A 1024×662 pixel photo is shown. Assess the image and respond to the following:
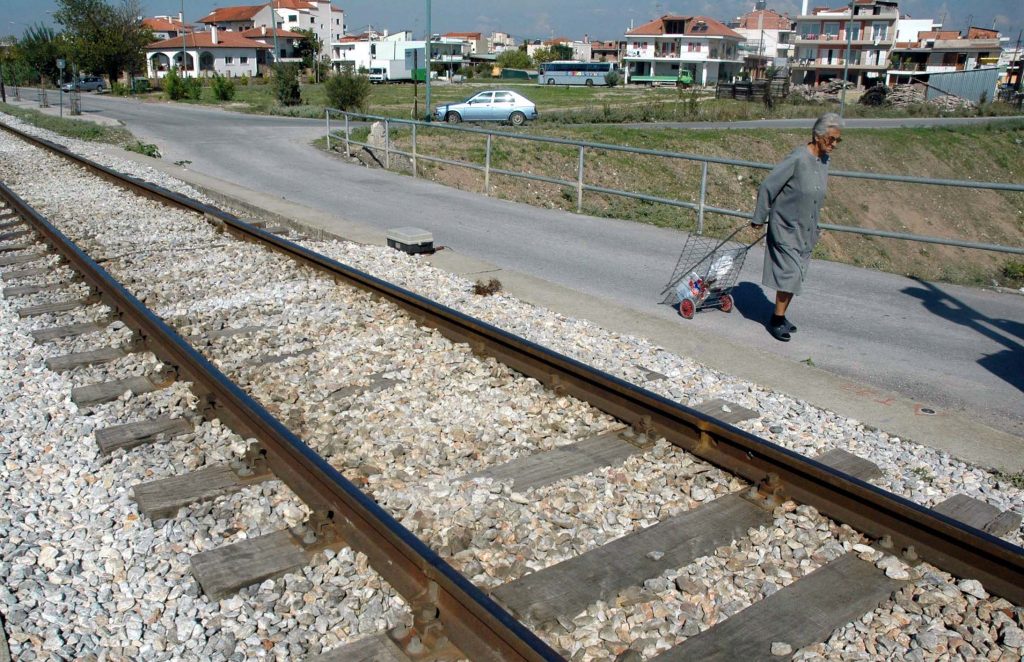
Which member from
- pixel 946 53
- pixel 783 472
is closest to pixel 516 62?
pixel 946 53

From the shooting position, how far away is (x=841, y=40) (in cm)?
11950

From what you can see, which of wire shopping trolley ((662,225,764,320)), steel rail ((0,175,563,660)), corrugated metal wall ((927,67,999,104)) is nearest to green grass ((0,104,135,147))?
wire shopping trolley ((662,225,764,320))

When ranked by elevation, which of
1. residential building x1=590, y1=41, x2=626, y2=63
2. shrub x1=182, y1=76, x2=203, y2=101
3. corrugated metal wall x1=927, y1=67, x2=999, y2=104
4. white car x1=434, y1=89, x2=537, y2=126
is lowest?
→ white car x1=434, y1=89, x2=537, y2=126

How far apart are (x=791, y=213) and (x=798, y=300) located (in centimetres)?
A: 215

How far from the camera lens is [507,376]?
655 cm

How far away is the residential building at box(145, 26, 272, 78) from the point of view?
113125 millimetres

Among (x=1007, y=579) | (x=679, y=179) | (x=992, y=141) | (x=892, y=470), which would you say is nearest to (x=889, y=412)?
(x=892, y=470)

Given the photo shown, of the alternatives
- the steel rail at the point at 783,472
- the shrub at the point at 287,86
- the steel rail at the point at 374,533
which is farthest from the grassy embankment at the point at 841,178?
the shrub at the point at 287,86

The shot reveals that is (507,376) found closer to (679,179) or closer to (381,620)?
(381,620)

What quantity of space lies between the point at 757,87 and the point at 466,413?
211 feet

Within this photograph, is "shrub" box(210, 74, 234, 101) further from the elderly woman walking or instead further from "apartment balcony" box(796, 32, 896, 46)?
"apartment balcony" box(796, 32, 896, 46)

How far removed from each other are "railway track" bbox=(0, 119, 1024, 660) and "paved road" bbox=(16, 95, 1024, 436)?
2.12 m

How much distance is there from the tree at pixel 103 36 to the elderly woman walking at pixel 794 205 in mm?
84547

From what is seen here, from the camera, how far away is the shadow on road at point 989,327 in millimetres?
7469
